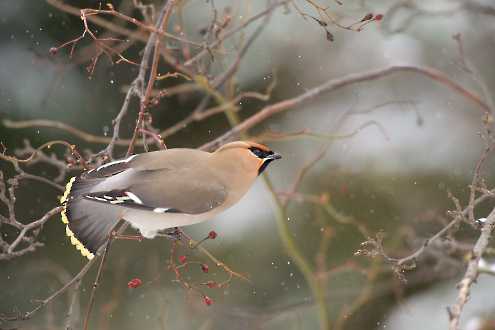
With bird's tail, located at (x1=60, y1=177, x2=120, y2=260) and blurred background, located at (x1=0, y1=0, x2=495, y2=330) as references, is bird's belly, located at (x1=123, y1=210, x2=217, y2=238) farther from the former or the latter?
blurred background, located at (x1=0, y1=0, x2=495, y2=330)

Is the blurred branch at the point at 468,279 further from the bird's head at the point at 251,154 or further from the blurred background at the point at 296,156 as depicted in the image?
the blurred background at the point at 296,156

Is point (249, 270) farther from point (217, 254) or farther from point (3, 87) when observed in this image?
point (3, 87)

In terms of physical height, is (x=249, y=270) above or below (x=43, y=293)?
above

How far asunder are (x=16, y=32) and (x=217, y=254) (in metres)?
1.51

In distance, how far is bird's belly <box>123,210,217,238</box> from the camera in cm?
156

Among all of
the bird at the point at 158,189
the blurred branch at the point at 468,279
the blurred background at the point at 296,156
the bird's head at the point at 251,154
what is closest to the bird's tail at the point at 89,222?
the bird at the point at 158,189

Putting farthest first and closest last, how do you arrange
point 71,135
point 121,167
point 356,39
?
1. point 356,39
2. point 71,135
3. point 121,167

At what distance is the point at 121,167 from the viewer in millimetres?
1549

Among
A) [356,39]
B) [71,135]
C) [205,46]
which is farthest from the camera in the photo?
[356,39]

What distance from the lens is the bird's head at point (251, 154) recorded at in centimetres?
164

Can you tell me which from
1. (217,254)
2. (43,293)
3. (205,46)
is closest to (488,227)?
(205,46)

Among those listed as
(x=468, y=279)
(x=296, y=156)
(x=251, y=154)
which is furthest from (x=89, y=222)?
(x=296, y=156)

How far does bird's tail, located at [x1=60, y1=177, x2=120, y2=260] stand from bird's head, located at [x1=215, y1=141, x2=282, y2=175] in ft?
0.82

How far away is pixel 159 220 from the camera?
1.57 metres
